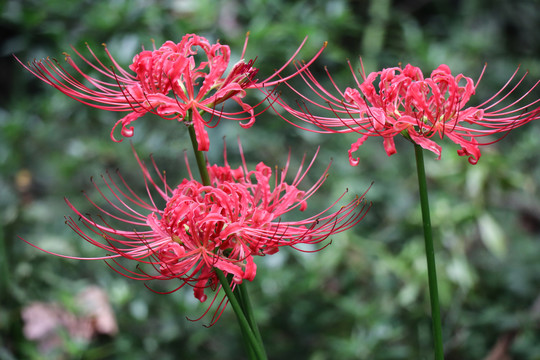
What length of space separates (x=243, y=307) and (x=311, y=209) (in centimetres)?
147

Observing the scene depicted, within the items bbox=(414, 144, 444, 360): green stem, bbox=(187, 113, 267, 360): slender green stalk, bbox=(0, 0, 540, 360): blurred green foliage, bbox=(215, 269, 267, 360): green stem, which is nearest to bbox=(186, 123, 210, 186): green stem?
bbox=(187, 113, 267, 360): slender green stalk

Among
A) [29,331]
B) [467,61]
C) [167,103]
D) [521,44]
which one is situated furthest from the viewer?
[521,44]

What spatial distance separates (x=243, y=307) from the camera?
2.25ft

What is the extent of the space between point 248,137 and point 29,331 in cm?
101

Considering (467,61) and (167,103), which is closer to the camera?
(167,103)

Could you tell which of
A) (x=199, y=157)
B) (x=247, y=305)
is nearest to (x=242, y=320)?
(x=247, y=305)

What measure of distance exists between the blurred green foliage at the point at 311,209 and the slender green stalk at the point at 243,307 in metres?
1.11

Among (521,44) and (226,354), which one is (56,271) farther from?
(521,44)

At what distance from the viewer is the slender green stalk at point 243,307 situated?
0.62m

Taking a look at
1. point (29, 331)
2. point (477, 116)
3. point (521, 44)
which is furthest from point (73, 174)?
point (521, 44)

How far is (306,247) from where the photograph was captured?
182 centimetres

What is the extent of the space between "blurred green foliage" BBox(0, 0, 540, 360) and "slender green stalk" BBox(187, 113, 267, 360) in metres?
1.11

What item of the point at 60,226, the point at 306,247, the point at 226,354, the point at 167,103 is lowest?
the point at 226,354

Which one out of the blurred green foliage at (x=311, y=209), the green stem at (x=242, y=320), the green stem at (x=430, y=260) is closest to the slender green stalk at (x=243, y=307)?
the green stem at (x=242, y=320)
